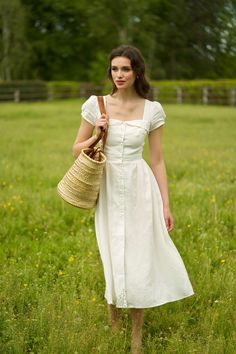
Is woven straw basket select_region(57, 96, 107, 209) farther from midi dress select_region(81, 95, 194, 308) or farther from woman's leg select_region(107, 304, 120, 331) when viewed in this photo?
woman's leg select_region(107, 304, 120, 331)

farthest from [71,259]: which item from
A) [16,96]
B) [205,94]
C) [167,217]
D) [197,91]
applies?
[16,96]

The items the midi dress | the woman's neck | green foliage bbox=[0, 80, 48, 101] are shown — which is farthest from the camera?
green foliage bbox=[0, 80, 48, 101]

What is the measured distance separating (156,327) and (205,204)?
3.27 meters

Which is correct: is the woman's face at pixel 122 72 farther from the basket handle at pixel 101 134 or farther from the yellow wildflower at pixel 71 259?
the yellow wildflower at pixel 71 259

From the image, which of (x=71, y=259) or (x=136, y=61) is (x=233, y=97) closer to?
(x=71, y=259)

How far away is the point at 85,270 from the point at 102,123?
183 cm

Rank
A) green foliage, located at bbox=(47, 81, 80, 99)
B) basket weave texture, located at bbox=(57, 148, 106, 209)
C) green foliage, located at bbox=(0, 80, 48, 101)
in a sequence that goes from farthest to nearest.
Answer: green foliage, located at bbox=(47, 81, 80, 99) → green foliage, located at bbox=(0, 80, 48, 101) → basket weave texture, located at bbox=(57, 148, 106, 209)

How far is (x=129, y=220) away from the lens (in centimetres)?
369

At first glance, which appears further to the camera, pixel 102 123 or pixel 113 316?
pixel 113 316

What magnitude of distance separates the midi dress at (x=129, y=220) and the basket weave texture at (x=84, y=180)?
0.38ft

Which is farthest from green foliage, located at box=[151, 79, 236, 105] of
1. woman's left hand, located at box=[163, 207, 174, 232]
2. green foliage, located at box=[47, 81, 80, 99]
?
→ woman's left hand, located at box=[163, 207, 174, 232]

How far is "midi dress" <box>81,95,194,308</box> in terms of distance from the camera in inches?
145

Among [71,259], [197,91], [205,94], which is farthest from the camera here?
[197,91]

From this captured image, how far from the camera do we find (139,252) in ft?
12.1
